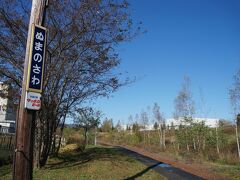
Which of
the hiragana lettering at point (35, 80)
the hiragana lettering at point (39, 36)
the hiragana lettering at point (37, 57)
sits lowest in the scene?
the hiragana lettering at point (35, 80)

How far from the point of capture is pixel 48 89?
10234 mm

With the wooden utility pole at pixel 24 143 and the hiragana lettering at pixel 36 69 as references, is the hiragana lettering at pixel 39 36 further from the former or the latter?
the hiragana lettering at pixel 36 69

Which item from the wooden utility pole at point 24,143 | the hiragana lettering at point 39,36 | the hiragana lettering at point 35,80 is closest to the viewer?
the wooden utility pole at point 24,143

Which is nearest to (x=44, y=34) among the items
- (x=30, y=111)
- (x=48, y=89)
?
(x=30, y=111)

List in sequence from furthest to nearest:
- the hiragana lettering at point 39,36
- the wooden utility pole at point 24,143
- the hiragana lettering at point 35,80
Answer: the hiragana lettering at point 39,36
the hiragana lettering at point 35,80
the wooden utility pole at point 24,143

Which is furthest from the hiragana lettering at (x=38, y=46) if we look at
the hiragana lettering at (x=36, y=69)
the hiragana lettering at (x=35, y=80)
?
the hiragana lettering at (x=35, y=80)

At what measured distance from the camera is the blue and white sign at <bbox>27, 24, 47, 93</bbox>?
390 cm

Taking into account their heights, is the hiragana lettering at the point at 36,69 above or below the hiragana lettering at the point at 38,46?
below

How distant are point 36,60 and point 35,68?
0.45ft

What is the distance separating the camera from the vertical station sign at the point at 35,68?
3875 millimetres

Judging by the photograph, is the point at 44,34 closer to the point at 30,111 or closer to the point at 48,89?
the point at 30,111

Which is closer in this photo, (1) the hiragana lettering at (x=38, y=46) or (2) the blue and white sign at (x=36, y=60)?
(2) the blue and white sign at (x=36, y=60)

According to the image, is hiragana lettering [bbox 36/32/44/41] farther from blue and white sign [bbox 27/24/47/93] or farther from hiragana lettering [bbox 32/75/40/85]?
hiragana lettering [bbox 32/75/40/85]

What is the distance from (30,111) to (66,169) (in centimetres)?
661
